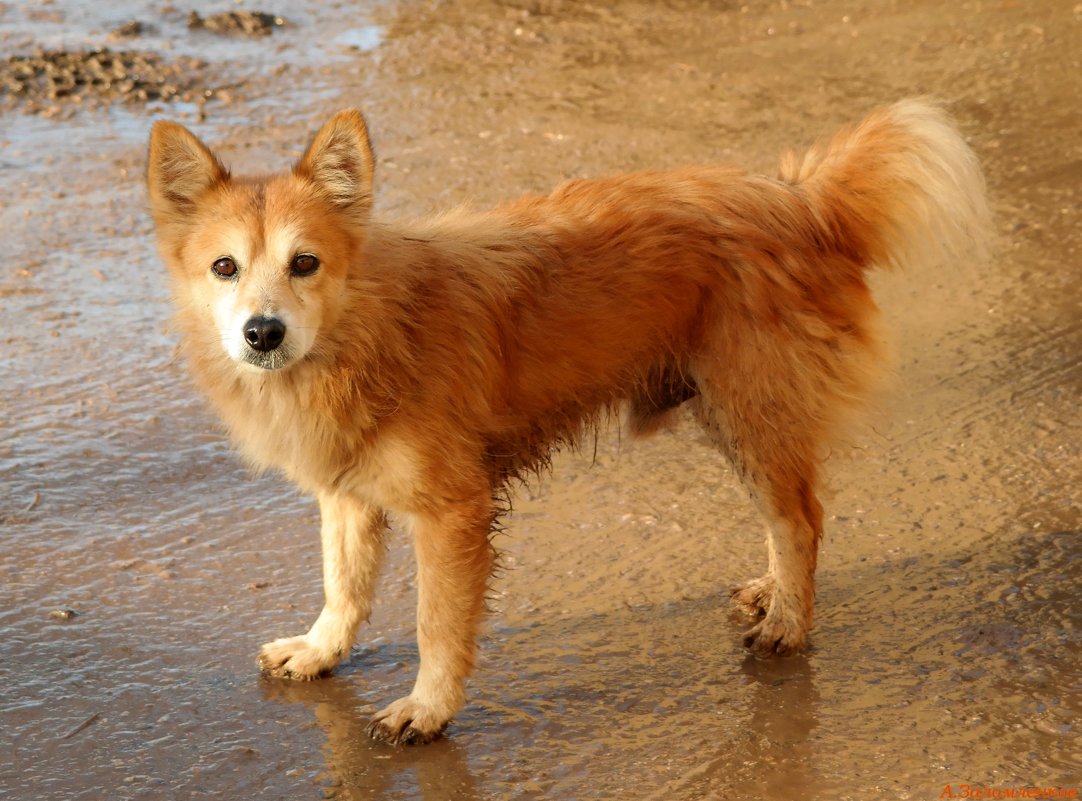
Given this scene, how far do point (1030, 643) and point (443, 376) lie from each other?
2091mm

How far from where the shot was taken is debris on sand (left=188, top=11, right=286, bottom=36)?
1010cm

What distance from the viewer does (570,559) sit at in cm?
474

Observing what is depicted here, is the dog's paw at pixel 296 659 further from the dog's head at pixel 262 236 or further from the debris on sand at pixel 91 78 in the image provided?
the debris on sand at pixel 91 78

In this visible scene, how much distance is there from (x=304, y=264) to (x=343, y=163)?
1.16 feet

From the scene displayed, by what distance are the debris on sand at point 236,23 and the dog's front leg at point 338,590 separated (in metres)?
6.92

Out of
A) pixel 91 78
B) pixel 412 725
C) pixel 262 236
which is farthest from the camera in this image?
pixel 91 78

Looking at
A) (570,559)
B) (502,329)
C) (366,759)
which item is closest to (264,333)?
(502,329)

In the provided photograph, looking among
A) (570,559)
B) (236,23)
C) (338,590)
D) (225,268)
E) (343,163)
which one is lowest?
(570,559)

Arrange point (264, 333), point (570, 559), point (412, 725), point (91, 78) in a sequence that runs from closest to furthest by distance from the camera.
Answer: point (264, 333)
point (412, 725)
point (570, 559)
point (91, 78)

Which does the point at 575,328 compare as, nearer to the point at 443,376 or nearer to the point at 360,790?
the point at 443,376

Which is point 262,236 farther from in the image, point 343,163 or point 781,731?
point 781,731

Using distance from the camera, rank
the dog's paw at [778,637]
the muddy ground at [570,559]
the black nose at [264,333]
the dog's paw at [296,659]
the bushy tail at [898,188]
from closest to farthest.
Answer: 1. the black nose at [264,333]
2. the muddy ground at [570,559]
3. the dog's paw at [296,659]
4. the dog's paw at [778,637]
5. the bushy tail at [898,188]

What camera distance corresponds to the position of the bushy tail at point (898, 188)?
4.36m

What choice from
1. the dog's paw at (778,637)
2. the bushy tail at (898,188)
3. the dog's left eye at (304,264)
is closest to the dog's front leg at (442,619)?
the dog's left eye at (304,264)
